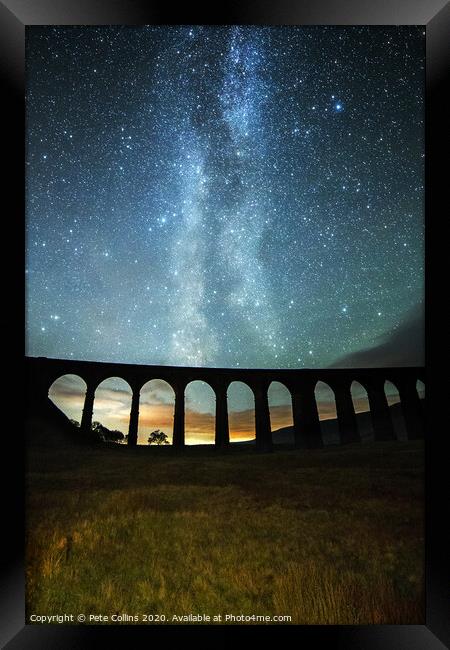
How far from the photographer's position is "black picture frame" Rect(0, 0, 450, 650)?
4.23 meters

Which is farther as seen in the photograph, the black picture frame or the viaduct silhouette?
the viaduct silhouette

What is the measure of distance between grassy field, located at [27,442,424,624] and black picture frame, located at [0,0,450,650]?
0.33 m

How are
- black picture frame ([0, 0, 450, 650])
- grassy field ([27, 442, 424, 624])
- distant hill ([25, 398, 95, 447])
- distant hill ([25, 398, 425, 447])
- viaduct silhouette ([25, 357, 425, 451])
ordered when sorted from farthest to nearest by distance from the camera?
viaduct silhouette ([25, 357, 425, 451]) < distant hill ([25, 398, 95, 447]) < distant hill ([25, 398, 425, 447]) < grassy field ([27, 442, 424, 624]) < black picture frame ([0, 0, 450, 650])

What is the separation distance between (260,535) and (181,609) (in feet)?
4.78

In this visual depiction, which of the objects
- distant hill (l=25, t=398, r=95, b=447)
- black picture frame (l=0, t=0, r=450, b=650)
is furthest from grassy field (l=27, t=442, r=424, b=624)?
distant hill (l=25, t=398, r=95, b=447)

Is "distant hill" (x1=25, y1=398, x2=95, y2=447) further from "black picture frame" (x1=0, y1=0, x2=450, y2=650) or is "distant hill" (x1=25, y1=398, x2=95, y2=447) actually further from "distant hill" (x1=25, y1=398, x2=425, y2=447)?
"black picture frame" (x1=0, y1=0, x2=450, y2=650)

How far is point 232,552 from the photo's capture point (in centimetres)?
547
